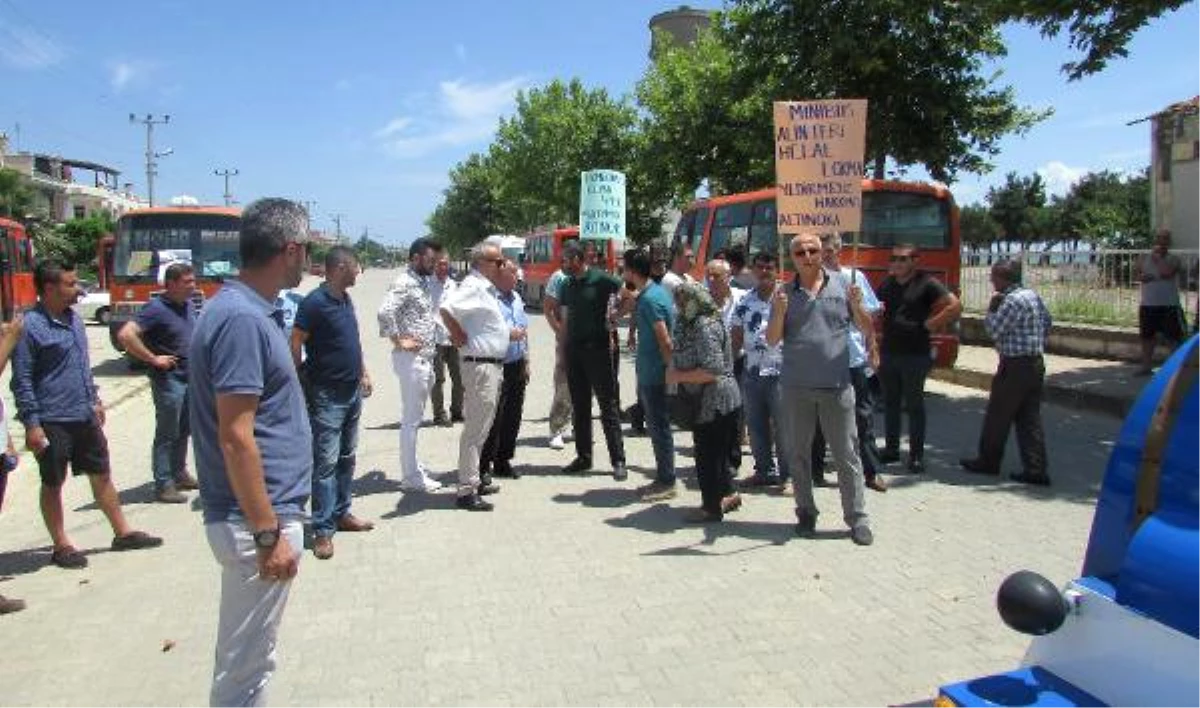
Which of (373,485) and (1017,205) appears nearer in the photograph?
(373,485)

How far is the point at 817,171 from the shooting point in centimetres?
656

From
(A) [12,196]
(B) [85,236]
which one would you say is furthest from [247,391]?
(B) [85,236]

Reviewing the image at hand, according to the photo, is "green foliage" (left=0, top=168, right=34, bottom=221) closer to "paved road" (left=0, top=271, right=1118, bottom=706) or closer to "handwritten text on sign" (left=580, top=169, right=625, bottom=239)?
"handwritten text on sign" (left=580, top=169, right=625, bottom=239)

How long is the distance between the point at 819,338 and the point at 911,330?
2336mm

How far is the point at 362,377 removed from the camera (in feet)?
20.9

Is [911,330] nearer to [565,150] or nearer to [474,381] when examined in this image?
[474,381]

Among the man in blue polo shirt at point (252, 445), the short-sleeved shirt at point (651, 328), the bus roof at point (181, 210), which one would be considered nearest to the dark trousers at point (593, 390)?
the short-sleeved shirt at point (651, 328)

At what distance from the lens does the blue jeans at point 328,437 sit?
5977mm

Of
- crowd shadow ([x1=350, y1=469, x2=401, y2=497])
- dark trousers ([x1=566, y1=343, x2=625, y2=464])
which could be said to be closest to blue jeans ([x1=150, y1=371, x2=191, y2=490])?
crowd shadow ([x1=350, y1=469, x2=401, y2=497])

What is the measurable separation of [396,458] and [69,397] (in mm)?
3447

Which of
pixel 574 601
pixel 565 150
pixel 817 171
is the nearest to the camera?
pixel 574 601

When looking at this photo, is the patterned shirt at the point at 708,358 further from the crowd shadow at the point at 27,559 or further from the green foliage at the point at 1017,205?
the green foliage at the point at 1017,205

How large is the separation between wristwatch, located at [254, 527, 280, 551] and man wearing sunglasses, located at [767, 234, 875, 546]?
3.73 metres

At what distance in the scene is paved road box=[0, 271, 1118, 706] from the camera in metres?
4.07
